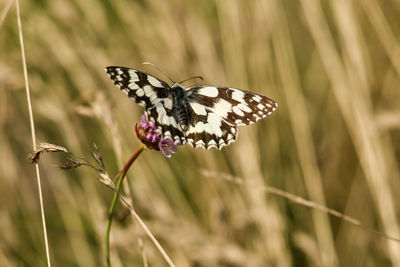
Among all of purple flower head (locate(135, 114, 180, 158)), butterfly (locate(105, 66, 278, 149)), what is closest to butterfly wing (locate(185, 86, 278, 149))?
butterfly (locate(105, 66, 278, 149))

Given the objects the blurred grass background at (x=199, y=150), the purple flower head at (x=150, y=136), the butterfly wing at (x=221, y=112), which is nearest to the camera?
the purple flower head at (x=150, y=136)

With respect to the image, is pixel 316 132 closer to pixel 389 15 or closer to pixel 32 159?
pixel 389 15

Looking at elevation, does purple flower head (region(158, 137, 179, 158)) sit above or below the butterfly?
below

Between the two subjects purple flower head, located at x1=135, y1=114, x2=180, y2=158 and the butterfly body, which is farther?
the butterfly body

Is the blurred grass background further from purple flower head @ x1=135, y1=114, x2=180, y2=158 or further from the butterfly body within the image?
purple flower head @ x1=135, y1=114, x2=180, y2=158

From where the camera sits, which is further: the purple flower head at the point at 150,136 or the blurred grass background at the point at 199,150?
the blurred grass background at the point at 199,150

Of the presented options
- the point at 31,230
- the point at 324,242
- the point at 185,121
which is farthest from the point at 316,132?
the point at 31,230

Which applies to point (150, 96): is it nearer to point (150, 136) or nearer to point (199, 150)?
point (150, 136)

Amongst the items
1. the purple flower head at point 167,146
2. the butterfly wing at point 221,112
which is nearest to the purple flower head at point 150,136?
the purple flower head at point 167,146

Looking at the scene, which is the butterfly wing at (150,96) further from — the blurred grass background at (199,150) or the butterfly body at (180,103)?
the blurred grass background at (199,150)

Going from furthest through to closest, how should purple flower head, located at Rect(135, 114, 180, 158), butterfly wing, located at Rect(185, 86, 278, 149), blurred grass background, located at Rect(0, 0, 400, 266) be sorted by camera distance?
blurred grass background, located at Rect(0, 0, 400, 266) < butterfly wing, located at Rect(185, 86, 278, 149) < purple flower head, located at Rect(135, 114, 180, 158)
